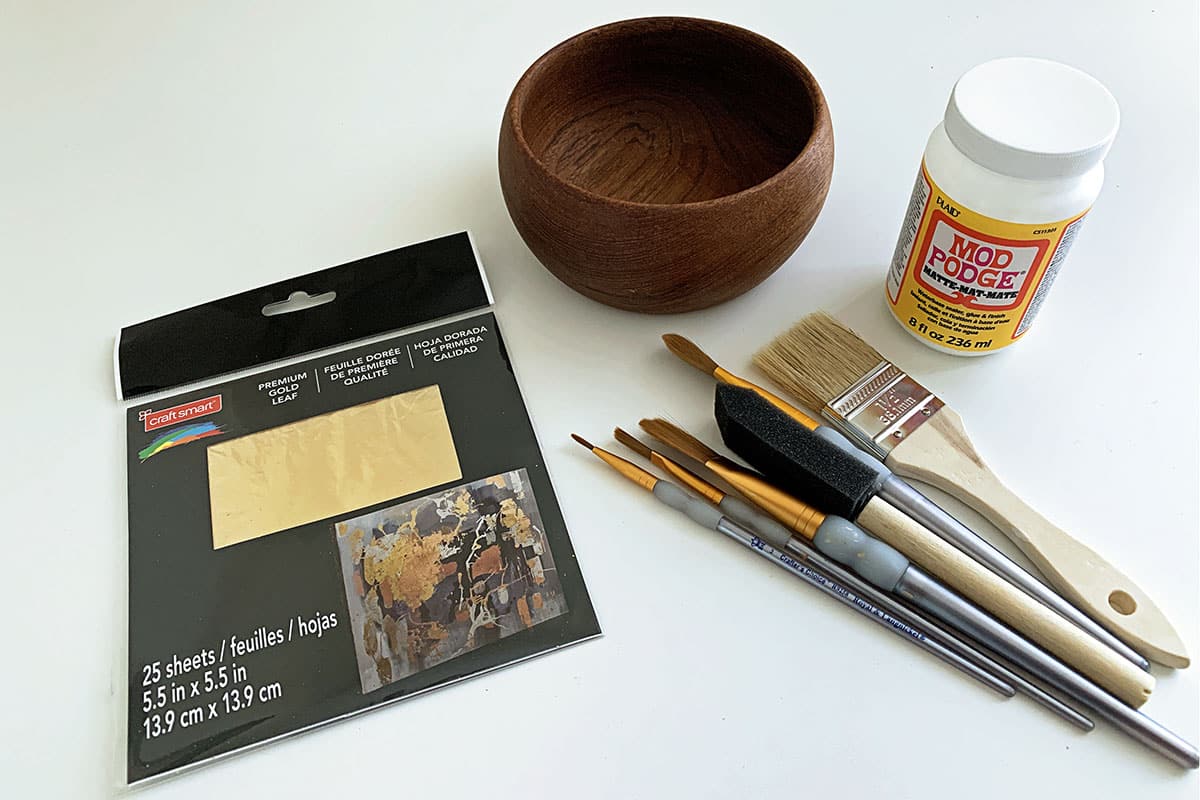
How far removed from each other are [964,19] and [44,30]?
2.98 ft

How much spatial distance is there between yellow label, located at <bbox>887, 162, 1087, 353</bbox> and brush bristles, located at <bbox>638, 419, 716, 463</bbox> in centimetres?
18

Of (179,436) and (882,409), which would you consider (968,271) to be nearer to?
(882,409)

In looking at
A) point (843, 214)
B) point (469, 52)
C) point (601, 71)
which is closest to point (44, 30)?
point (469, 52)

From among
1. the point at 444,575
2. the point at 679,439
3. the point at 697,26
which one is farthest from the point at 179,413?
the point at 697,26

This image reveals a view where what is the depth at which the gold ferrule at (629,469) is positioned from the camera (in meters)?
0.63

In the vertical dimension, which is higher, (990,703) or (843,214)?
(843,214)

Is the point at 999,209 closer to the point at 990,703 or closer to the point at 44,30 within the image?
the point at 990,703

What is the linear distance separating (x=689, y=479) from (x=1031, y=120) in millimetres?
289

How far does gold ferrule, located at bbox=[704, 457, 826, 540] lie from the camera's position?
58 centimetres

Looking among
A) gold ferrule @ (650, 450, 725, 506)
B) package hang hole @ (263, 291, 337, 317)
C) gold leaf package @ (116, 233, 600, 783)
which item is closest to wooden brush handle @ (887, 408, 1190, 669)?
gold ferrule @ (650, 450, 725, 506)

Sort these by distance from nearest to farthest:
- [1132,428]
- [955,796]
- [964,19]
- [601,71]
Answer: [955,796]
[1132,428]
[601,71]
[964,19]

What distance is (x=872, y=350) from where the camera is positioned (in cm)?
67

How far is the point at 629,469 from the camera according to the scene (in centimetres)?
63

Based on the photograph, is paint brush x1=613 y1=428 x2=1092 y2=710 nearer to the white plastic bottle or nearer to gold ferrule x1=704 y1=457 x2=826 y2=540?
gold ferrule x1=704 y1=457 x2=826 y2=540
